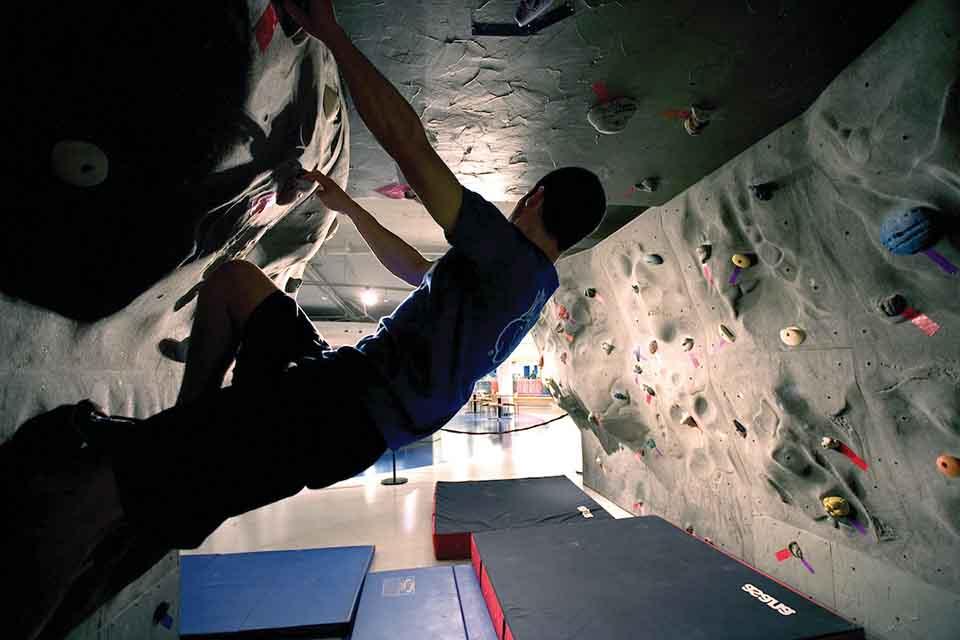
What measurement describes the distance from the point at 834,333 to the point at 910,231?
609 mm

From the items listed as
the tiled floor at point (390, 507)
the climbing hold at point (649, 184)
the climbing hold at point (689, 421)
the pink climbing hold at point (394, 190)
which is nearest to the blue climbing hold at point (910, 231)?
the climbing hold at point (649, 184)

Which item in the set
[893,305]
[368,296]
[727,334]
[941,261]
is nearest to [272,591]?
[727,334]

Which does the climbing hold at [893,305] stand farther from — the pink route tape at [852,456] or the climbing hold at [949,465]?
the pink route tape at [852,456]

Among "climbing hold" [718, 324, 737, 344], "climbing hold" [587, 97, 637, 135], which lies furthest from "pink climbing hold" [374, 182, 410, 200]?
"climbing hold" [718, 324, 737, 344]

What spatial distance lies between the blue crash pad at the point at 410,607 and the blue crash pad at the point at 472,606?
0.12 feet

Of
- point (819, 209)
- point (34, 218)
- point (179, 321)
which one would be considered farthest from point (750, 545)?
point (34, 218)

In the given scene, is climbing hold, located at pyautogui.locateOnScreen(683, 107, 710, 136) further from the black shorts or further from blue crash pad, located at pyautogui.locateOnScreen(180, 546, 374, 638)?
blue crash pad, located at pyautogui.locateOnScreen(180, 546, 374, 638)

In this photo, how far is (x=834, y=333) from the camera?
1803mm

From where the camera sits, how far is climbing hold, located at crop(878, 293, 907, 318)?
4.78ft

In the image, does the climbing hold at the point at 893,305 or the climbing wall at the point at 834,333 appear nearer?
the climbing wall at the point at 834,333

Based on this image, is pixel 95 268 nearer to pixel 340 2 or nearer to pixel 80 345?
pixel 80 345

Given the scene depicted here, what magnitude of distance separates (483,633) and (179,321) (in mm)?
2002

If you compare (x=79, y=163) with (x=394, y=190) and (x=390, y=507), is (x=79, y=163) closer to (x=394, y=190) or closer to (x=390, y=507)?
(x=394, y=190)

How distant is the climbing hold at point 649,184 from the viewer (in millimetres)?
2342
